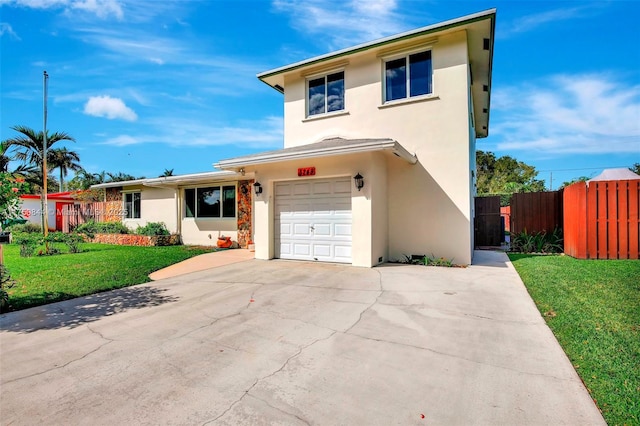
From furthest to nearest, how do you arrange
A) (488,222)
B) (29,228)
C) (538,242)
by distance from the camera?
(29,228), (488,222), (538,242)

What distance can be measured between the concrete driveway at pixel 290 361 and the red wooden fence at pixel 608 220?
559 centimetres

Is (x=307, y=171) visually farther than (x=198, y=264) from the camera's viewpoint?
No

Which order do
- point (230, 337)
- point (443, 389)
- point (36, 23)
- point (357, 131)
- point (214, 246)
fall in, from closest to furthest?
point (443, 389)
point (230, 337)
point (36, 23)
point (357, 131)
point (214, 246)

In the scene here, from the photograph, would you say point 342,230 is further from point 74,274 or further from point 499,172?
point 499,172

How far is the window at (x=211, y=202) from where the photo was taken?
580 inches

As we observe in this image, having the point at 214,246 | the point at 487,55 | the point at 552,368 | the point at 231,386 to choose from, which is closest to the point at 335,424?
the point at 231,386

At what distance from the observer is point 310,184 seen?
32.3 feet

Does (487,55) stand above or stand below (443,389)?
above

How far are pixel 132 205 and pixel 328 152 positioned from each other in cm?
1500

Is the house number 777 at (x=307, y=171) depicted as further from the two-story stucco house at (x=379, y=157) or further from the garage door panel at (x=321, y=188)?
the garage door panel at (x=321, y=188)

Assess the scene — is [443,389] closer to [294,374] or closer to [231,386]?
[294,374]

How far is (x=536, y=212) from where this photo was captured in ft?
41.5

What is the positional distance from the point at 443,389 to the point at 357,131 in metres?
8.92

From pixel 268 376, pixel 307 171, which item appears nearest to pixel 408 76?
pixel 307 171
